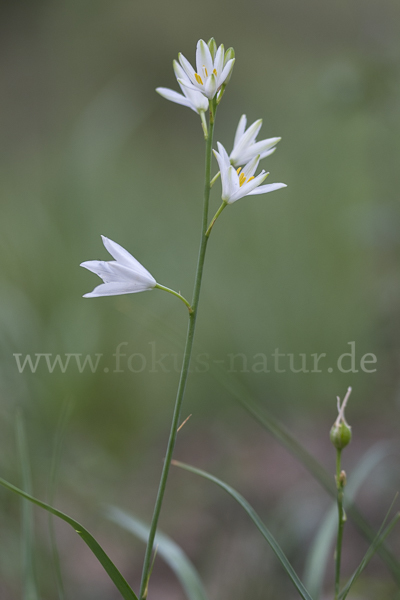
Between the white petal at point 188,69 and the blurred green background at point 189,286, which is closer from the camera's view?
the white petal at point 188,69

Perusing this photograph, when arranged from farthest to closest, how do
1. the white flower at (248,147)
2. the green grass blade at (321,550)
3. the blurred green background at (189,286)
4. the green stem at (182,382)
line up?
the blurred green background at (189,286), the green grass blade at (321,550), the white flower at (248,147), the green stem at (182,382)

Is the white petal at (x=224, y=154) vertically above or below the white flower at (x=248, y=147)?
below

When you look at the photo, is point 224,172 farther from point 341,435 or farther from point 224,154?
point 341,435

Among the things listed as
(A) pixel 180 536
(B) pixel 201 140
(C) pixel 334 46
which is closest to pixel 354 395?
(A) pixel 180 536

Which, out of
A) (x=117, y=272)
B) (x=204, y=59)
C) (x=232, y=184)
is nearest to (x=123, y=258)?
(x=117, y=272)

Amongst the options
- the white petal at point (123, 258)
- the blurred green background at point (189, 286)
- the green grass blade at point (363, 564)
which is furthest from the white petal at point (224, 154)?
the green grass blade at point (363, 564)

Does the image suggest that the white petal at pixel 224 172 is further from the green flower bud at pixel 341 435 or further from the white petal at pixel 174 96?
the green flower bud at pixel 341 435

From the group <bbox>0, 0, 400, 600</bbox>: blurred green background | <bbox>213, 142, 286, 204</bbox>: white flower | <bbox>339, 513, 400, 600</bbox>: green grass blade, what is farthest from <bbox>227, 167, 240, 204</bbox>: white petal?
<bbox>339, 513, 400, 600</bbox>: green grass blade
